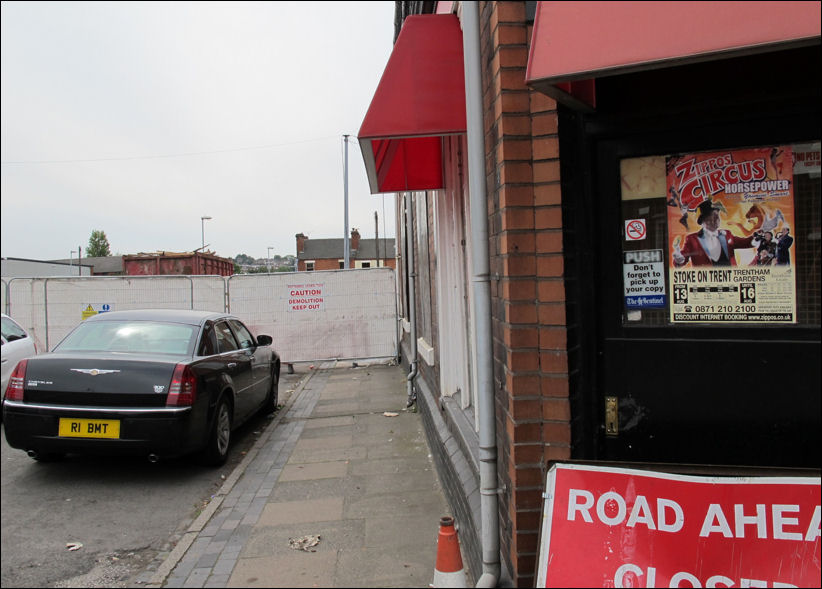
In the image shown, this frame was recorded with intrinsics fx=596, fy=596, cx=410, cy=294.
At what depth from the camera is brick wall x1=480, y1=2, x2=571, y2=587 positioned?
246 cm

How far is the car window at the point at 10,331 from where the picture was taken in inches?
146

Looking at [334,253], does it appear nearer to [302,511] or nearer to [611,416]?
[302,511]

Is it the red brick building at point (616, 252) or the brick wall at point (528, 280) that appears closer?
the red brick building at point (616, 252)

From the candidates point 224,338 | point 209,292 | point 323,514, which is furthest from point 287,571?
point 209,292

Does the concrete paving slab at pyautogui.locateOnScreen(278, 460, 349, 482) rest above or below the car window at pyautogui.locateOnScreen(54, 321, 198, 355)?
below

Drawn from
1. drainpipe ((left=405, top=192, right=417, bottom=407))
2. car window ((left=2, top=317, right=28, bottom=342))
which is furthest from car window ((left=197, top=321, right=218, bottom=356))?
drainpipe ((left=405, top=192, right=417, bottom=407))

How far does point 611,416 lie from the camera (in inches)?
Result: 99.5

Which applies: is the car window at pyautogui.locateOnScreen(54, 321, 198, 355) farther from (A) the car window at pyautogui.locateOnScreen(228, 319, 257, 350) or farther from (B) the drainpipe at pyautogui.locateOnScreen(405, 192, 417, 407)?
(B) the drainpipe at pyautogui.locateOnScreen(405, 192, 417, 407)

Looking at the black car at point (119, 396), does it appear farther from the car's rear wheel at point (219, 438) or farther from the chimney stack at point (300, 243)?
the chimney stack at point (300, 243)

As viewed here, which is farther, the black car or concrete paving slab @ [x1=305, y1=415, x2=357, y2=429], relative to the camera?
concrete paving slab @ [x1=305, y1=415, x2=357, y2=429]

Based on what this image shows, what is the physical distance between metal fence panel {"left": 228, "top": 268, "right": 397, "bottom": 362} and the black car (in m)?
7.54

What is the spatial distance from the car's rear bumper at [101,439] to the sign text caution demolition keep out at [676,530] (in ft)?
12.3

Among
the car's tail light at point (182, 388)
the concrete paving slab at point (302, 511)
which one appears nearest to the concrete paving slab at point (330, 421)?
the car's tail light at point (182, 388)

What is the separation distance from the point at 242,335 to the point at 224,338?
110 cm
